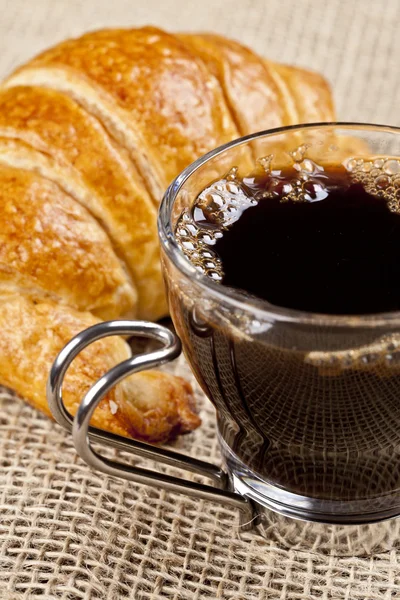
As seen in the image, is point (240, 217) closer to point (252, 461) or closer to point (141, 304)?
point (252, 461)

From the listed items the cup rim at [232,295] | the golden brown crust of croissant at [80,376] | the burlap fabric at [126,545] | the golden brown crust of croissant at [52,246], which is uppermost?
the cup rim at [232,295]

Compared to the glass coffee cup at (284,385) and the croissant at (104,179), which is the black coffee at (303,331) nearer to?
the glass coffee cup at (284,385)

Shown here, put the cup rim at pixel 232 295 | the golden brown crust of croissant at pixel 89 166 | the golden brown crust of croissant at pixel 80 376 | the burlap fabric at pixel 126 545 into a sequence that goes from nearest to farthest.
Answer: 1. the cup rim at pixel 232 295
2. the burlap fabric at pixel 126 545
3. the golden brown crust of croissant at pixel 80 376
4. the golden brown crust of croissant at pixel 89 166

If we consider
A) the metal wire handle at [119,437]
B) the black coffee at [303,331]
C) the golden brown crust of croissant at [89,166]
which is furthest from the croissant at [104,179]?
the black coffee at [303,331]

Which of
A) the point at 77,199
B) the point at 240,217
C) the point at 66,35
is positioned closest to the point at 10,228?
the point at 77,199

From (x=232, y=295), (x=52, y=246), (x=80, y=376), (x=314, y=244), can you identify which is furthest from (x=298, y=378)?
(x=52, y=246)

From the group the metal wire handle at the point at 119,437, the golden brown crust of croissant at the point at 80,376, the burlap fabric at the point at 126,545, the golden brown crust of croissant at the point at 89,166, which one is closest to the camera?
the metal wire handle at the point at 119,437

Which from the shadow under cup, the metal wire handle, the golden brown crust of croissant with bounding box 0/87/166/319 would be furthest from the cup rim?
the golden brown crust of croissant with bounding box 0/87/166/319

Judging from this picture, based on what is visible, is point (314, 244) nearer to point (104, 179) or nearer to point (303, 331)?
point (303, 331)
